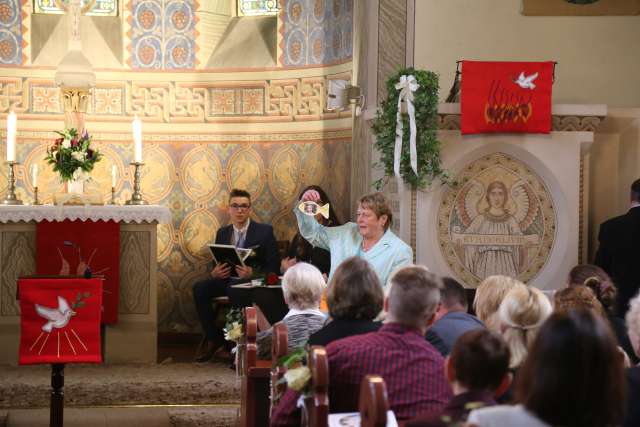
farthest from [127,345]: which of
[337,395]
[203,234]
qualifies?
[337,395]

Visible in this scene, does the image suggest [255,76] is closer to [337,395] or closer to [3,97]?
[3,97]

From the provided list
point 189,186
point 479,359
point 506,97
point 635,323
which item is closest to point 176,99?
point 189,186

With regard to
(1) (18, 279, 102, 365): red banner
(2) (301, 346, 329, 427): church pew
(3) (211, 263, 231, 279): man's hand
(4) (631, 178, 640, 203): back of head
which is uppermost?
(4) (631, 178, 640, 203): back of head

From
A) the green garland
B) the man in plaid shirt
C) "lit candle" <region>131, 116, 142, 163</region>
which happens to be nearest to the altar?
"lit candle" <region>131, 116, 142, 163</region>

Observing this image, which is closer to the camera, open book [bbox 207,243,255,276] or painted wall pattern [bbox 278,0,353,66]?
open book [bbox 207,243,255,276]

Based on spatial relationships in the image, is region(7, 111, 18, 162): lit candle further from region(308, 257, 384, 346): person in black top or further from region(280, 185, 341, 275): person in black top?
region(308, 257, 384, 346): person in black top

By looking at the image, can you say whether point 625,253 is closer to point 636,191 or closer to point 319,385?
point 636,191

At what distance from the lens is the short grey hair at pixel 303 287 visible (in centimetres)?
458

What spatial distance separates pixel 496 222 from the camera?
7.50 m

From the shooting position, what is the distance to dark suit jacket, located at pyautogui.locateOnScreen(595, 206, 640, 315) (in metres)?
6.70

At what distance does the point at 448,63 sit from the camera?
8195mm

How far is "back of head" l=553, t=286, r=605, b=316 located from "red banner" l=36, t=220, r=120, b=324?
179 inches

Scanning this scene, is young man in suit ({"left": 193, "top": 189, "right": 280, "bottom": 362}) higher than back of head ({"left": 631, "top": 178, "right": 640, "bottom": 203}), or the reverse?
back of head ({"left": 631, "top": 178, "right": 640, "bottom": 203})

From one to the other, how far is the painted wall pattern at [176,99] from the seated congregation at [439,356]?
16.4 ft
